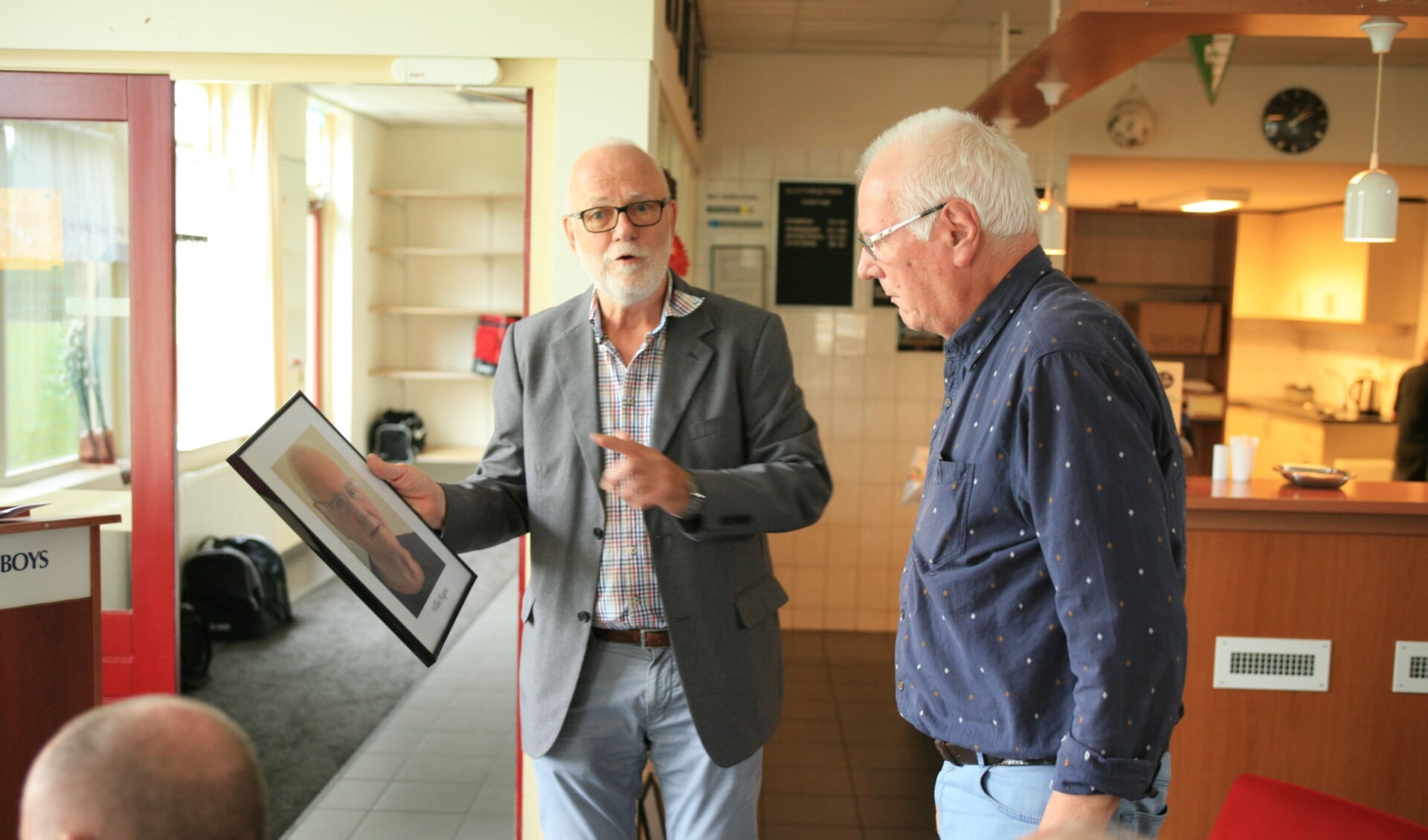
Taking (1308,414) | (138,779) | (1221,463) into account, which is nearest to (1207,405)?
(1308,414)

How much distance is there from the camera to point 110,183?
10.3 feet

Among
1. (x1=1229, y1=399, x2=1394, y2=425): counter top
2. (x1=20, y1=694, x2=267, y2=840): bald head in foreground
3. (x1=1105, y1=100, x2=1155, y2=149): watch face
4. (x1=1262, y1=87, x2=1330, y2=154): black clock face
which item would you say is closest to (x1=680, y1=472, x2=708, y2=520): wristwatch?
(x1=20, y1=694, x2=267, y2=840): bald head in foreground

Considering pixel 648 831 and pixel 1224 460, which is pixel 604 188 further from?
pixel 1224 460

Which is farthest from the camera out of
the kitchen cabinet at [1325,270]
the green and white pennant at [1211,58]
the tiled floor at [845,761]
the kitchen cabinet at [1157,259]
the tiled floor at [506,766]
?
the kitchen cabinet at [1157,259]

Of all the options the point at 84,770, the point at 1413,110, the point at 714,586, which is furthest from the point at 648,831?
the point at 1413,110

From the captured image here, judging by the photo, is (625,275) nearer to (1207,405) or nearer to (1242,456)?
(1242,456)

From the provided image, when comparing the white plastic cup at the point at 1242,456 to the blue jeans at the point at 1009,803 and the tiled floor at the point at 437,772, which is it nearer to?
→ the blue jeans at the point at 1009,803

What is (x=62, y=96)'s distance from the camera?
296 centimetres

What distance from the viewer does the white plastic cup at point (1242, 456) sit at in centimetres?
340

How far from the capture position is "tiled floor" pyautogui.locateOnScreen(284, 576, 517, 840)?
3432 mm

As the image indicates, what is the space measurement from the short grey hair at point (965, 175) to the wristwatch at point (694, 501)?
57cm

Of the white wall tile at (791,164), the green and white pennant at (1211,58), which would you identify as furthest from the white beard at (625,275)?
the white wall tile at (791,164)

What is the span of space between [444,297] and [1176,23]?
679cm

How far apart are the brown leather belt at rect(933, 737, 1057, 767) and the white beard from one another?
94cm
